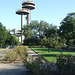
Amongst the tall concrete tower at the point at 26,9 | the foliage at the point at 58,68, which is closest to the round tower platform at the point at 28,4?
the tall concrete tower at the point at 26,9

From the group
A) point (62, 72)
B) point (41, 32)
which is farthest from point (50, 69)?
point (41, 32)

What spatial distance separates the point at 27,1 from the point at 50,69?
7878 centimetres

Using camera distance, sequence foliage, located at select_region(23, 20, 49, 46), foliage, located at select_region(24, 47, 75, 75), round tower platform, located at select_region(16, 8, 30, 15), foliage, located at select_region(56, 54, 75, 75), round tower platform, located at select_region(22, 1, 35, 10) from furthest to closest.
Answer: round tower platform, located at select_region(22, 1, 35, 10)
round tower platform, located at select_region(16, 8, 30, 15)
foliage, located at select_region(23, 20, 49, 46)
foliage, located at select_region(56, 54, 75, 75)
foliage, located at select_region(24, 47, 75, 75)

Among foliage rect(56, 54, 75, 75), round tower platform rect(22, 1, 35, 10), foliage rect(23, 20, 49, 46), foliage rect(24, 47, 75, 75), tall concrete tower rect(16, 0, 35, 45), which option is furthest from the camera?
round tower platform rect(22, 1, 35, 10)

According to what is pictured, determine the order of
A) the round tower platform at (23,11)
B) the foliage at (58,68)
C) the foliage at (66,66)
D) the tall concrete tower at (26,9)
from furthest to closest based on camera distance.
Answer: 1. the tall concrete tower at (26,9)
2. the round tower platform at (23,11)
3. the foliage at (66,66)
4. the foliage at (58,68)

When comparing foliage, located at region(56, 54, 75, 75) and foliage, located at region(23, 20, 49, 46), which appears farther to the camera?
foliage, located at region(23, 20, 49, 46)

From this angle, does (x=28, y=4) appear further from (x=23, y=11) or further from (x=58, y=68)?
(x=58, y=68)

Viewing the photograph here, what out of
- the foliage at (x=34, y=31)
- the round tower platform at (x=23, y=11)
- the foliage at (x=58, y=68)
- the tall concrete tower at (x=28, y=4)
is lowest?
the foliage at (x=58, y=68)

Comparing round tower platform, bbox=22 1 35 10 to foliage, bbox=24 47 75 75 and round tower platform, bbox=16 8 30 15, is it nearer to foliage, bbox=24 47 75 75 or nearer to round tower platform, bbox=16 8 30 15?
round tower platform, bbox=16 8 30 15

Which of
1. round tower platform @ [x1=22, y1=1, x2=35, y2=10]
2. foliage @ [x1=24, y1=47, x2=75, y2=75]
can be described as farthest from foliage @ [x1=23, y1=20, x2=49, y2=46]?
foliage @ [x1=24, y1=47, x2=75, y2=75]

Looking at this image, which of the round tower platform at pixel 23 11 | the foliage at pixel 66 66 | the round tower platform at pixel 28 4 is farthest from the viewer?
the round tower platform at pixel 28 4

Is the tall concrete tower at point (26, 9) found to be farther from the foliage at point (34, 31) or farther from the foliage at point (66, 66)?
the foliage at point (66, 66)

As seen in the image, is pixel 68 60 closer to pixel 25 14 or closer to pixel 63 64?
pixel 63 64

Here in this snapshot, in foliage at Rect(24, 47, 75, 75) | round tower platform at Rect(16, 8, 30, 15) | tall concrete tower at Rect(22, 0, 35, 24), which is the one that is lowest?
foliage at Rect(24, 47, 75, 75)
